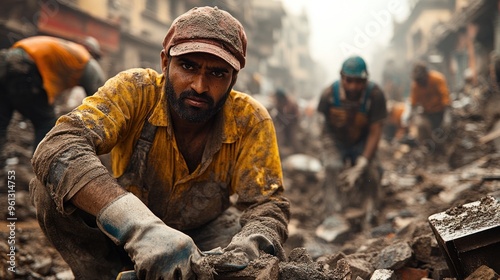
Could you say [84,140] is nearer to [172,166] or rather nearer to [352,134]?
[172,166]

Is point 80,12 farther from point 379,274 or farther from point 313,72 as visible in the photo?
point 313,72

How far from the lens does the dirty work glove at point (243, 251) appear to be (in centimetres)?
156

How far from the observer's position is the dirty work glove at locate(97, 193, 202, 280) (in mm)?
1414

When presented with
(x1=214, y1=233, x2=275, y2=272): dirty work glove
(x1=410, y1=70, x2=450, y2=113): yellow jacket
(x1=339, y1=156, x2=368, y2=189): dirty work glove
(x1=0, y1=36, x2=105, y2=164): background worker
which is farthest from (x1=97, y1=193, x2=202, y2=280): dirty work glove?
(x1=410, y1=70, x2=450, y2=113): yellow jacket

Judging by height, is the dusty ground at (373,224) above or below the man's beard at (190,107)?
below

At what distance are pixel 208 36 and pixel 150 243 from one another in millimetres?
1005

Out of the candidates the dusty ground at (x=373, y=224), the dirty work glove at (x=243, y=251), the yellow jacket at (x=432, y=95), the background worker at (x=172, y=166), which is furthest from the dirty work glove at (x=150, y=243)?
the yellow jacket at (x=432, y=95)

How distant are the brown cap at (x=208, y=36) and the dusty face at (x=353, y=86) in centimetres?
303

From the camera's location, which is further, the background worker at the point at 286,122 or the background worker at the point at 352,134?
the background worker at the point at 286,122

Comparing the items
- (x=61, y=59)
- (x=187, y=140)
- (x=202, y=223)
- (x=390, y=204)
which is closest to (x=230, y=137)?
(x=187, y=140)

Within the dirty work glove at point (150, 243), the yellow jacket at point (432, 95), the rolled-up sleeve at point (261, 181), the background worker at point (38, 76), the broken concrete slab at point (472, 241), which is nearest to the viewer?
the dirty work glove at point (150, 243)

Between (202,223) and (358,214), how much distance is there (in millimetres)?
2853

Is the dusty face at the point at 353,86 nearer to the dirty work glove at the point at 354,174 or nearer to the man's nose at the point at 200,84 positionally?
the dirty work glove at the point at 354,174

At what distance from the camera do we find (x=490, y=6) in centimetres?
Result: 1253
